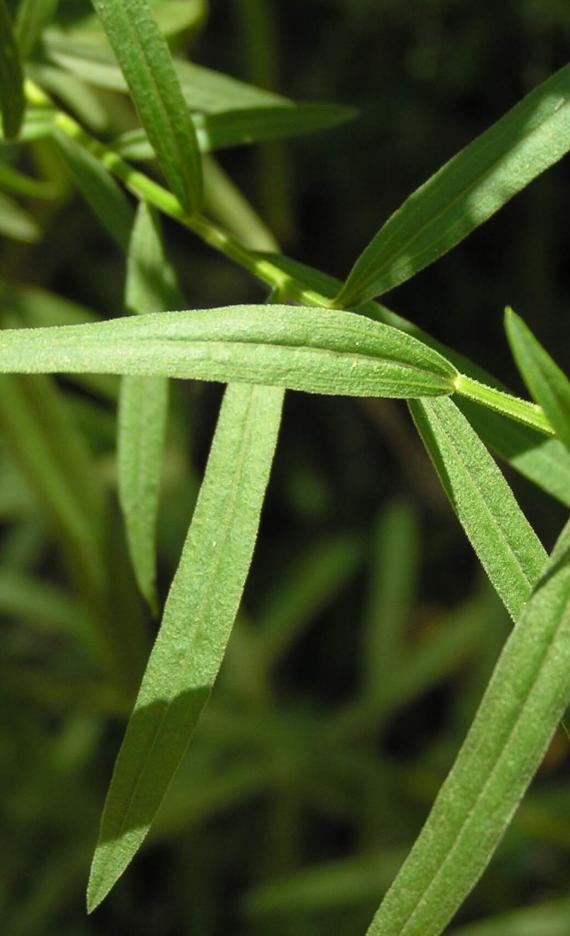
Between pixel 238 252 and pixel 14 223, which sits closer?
pixel 238 252

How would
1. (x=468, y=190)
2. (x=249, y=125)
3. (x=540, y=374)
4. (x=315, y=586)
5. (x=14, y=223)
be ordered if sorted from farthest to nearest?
(x=315, y=586) → (x=14, y=223) → (x=249, y=125) → (x=468, y=190) → (x=540, y=374)

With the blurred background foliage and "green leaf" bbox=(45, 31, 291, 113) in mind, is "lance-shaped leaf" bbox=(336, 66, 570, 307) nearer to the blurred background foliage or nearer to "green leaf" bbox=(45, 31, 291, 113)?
"green leaf" bbox=(45, 31, 291, 113)

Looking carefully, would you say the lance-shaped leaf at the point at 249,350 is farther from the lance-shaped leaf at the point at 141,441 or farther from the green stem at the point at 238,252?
the lance-shaped leaf at the point at 141,441

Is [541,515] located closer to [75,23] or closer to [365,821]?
[365,821]

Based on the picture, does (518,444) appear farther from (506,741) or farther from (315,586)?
(315,586)

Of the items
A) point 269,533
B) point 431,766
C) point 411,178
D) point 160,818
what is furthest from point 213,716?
point 411,178

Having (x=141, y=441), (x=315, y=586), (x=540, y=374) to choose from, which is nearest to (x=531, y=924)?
(x=315, y=586)

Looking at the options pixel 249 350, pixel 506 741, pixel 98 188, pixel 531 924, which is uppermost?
pixel 98 188

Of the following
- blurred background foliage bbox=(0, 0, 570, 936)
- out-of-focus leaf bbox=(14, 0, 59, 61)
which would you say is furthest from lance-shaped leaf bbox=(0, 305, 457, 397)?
blurred background foliage bbox=(0, 0, 570, 936)
